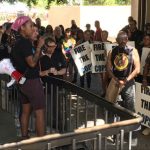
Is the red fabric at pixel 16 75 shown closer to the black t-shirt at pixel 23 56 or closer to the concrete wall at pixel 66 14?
the black t-shirt at pixel 23 56

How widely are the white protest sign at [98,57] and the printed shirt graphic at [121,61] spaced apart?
2898mm

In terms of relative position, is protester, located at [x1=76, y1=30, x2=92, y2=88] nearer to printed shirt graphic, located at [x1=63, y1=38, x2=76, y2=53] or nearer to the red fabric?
printed shirt graphic, located at [x1=63, y1=38, x2=76, y2=53]

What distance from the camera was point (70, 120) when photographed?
248 inches

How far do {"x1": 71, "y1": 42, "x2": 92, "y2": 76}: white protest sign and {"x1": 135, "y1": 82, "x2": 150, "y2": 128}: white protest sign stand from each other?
283cm

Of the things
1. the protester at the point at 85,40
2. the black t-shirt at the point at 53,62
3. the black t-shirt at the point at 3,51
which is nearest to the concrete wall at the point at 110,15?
the protester at the point at 85,40

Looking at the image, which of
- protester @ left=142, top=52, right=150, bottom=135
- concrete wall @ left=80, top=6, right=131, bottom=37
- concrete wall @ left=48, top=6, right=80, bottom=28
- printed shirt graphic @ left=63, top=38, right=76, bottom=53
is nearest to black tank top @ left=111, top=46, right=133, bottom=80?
protester @ left=142, top=52, right=150, bottom=135

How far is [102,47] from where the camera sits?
10.3m

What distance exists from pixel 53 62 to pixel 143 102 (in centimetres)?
174

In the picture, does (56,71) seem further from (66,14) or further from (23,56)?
(66,14)

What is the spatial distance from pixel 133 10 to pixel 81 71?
7771 millimetres

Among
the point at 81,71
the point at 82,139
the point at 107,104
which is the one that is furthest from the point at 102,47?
the point at 82,139

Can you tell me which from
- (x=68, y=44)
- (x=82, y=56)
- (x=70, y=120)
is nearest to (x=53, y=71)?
(x=70, y=120)

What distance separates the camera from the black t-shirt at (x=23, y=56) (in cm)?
548

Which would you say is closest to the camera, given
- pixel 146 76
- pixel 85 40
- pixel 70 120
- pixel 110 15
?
pixel 70 120
